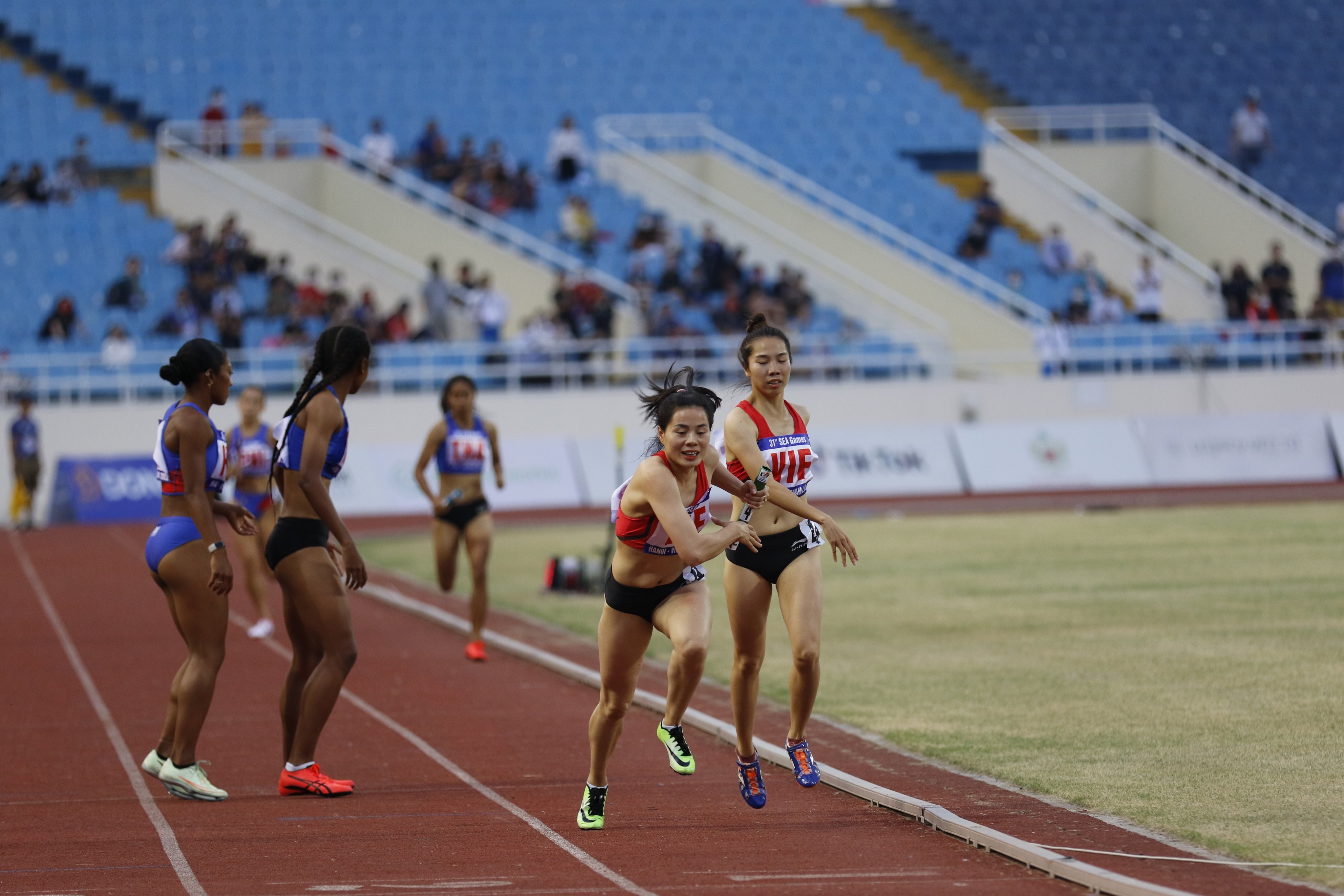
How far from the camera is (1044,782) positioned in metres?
8.83

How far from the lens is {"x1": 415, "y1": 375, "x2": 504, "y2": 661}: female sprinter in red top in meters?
14.5

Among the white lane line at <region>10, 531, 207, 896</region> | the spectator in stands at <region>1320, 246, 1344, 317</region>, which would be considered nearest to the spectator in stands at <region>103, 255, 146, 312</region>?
the white lane line at <region>10, 531, 207, 896</region>

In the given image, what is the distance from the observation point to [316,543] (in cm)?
905

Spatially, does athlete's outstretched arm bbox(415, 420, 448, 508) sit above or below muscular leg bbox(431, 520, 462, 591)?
above

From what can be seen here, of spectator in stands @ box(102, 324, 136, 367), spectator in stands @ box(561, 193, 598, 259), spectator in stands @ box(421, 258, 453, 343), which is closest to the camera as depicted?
spectator in stands @ box(102, 324, 136, 367)

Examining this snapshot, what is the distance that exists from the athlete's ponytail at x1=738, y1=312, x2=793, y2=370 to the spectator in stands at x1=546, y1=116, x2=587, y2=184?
2983cm

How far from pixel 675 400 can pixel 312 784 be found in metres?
2.98

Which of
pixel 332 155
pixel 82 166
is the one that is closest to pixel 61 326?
pixel 82 166

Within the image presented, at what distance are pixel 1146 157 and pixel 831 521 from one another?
3639cm

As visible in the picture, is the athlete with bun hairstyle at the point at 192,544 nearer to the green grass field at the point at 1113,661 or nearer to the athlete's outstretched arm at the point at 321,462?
the athlete's outstretched arm at the point at 321,462

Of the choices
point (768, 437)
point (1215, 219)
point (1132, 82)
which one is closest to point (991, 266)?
point (1215, 219)

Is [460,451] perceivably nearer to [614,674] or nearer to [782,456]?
[782,456]

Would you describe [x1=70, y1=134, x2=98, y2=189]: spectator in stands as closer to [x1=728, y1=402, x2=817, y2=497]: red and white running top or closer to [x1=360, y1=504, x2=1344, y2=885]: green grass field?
[x1=360, y1=504, x2=1344, y2=885]: green grass field

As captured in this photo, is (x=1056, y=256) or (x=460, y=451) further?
(x=1056, y=256)
